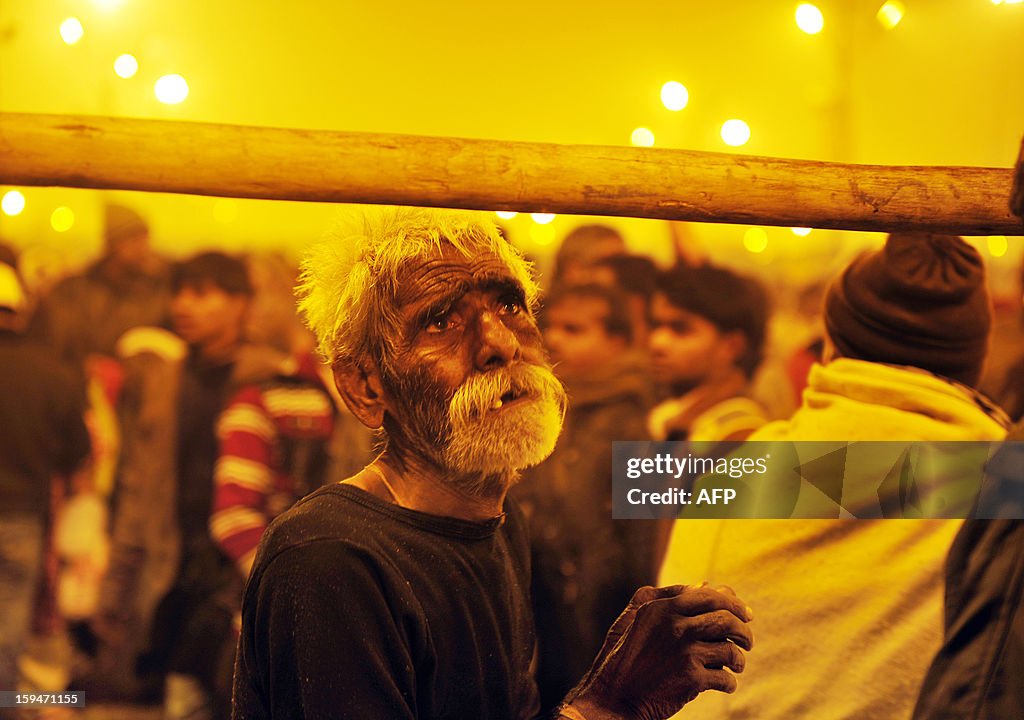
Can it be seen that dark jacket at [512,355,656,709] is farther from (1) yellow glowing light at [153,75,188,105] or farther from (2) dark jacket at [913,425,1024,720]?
(1) yellow glowing light at [153,75,188,105]

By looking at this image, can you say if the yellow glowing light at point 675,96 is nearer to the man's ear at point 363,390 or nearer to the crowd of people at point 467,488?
the crowd of people at point 467,488

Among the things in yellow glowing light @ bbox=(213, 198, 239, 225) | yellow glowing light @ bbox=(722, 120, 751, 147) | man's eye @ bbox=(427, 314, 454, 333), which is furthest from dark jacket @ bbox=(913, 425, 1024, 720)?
yellow glowing light @ bbox=(213, 198, 239, 225)

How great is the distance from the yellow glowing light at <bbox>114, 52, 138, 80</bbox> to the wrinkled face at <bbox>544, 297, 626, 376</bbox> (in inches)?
47.9

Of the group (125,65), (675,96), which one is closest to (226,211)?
(125,65)

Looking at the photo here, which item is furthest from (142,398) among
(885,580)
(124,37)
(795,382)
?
(885,580)

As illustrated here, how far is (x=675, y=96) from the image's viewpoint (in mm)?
2850

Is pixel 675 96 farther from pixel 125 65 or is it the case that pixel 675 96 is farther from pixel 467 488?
pixel 467 488

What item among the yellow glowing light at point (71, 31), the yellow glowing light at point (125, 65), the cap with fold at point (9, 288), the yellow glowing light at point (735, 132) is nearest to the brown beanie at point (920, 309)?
the yellow glowing light at point (735, 132)

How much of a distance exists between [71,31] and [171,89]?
0.88ft

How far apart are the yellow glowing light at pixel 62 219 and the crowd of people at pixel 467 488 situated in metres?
0.10

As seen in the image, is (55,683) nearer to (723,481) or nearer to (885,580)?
(723,481)

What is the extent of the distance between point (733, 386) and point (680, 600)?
4.69 feet

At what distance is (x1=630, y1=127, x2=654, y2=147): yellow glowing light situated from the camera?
2.83m

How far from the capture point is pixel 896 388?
205 cm
